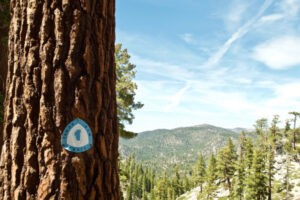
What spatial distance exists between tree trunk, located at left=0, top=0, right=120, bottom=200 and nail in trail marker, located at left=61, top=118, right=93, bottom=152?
32mm

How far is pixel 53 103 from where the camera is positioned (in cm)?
148

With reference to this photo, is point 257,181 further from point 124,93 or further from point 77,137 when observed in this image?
point 77,137

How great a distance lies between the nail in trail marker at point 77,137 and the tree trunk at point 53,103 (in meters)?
0.03

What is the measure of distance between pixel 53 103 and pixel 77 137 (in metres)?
0.30

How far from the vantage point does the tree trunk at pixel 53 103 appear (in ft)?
4.75

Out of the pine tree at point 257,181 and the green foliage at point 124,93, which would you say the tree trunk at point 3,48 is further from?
the pine tree at point 257,181

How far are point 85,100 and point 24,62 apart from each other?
0.55 meters

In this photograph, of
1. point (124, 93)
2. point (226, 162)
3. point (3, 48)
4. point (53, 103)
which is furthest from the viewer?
point (226, 162)

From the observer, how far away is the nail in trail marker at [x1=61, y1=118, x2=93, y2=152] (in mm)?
1487

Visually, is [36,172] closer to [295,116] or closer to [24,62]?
[24,62]

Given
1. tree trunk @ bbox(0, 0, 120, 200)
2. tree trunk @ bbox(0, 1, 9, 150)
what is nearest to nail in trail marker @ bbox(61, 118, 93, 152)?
tree trunk @ bbox(0, 0, 120, 200)

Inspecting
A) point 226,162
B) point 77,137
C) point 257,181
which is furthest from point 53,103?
point 226,162

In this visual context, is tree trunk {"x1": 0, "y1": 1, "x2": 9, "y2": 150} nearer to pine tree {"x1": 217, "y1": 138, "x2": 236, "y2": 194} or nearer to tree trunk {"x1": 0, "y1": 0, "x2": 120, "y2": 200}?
tree trunk {"x1": 0, "y1": 0, "x2": 120, "y2": 200}

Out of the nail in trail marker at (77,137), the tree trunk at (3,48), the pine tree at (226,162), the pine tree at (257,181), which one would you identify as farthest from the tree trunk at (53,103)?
the pine tree at (226,162)
